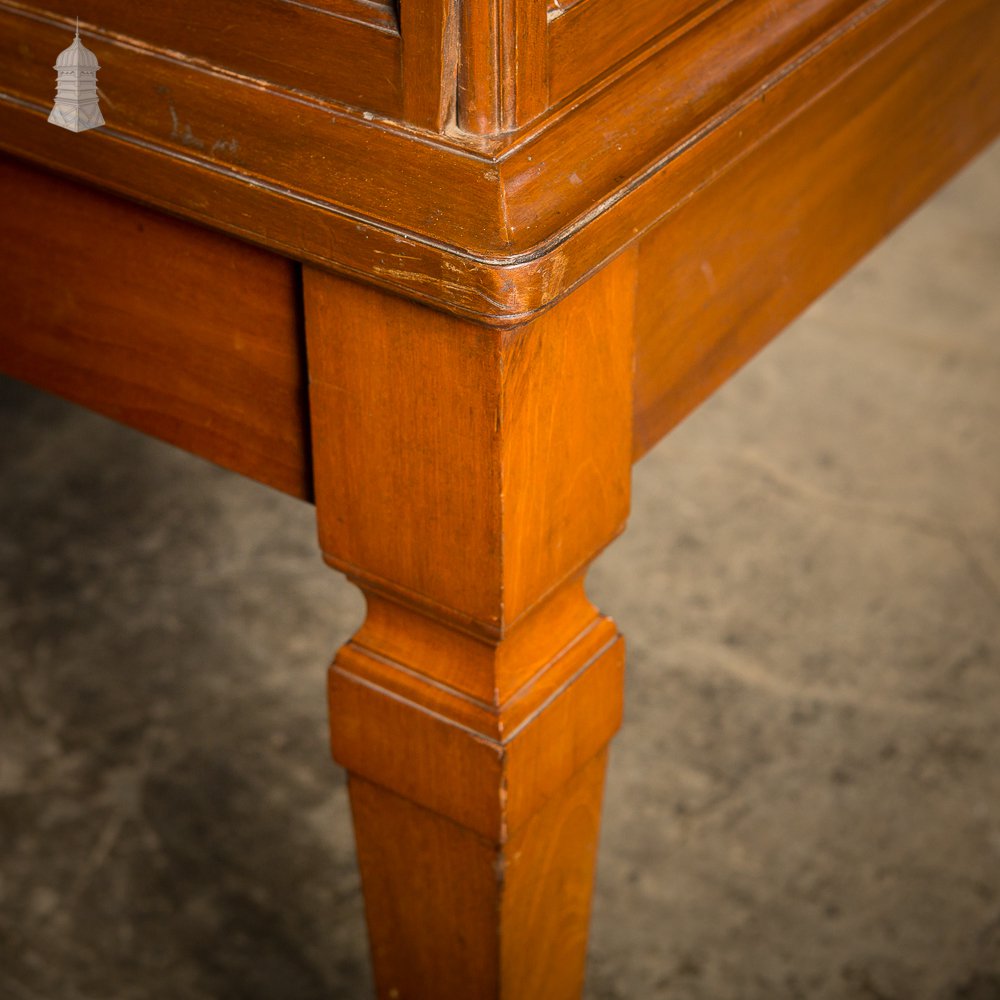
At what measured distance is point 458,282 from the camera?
567mm

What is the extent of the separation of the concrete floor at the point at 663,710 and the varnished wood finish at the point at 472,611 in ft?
1.39

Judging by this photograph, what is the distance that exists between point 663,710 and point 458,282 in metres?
1.03

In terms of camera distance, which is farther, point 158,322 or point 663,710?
point 663,710

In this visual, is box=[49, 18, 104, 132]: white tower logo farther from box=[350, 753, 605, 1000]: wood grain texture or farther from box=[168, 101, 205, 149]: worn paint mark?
box=[350, 753, 605, 1000]: wood grain texture

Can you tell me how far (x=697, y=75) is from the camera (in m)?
0.64

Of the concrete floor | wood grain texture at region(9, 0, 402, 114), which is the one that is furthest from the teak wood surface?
the concrete floor

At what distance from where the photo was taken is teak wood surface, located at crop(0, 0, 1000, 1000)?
57 centimetres

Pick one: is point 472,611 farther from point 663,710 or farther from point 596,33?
point 663,710

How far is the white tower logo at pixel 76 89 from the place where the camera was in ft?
2.05

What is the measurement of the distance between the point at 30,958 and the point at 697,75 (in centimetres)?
95

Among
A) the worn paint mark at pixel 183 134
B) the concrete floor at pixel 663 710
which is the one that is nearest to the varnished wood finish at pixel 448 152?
the worn paint mark at pixel 183 134

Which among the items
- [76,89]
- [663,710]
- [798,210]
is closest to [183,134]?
[76,89]

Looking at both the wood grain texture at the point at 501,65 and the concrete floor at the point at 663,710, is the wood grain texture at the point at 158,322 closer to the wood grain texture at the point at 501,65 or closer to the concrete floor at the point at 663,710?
the wood grain texture at the point at 501,65

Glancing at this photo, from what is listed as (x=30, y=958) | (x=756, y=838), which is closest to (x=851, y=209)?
(x=756, y=838)
